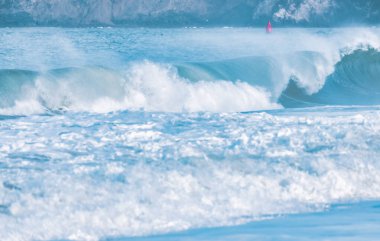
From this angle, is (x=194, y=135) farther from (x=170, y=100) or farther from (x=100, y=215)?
(x=170, y=100)

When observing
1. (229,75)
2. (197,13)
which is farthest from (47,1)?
(229,75)

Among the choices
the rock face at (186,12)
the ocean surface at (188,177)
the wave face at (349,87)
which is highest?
the ocean surface at (188,177)

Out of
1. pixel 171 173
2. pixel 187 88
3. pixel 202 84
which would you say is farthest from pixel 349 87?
pixel 171 173

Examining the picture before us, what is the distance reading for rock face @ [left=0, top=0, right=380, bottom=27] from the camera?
6012cm

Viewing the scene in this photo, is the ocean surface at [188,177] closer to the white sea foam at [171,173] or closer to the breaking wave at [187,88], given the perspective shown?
the white sea foam at [171,173]

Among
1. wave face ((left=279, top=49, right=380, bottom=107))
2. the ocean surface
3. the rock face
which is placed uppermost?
the ocean surface

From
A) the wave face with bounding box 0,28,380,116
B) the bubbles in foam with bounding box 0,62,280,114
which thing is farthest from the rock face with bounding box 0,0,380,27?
the bubbles in foam with bounding box 0,62,280,114

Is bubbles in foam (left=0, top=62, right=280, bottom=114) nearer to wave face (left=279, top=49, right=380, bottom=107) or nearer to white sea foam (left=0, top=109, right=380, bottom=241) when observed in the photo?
wave face (left=279, top=49, right=380, bottom=107)

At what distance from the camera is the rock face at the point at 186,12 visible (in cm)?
6012

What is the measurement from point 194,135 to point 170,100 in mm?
4318

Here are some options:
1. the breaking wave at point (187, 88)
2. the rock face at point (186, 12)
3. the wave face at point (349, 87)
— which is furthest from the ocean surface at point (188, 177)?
the rock face at point (186, 12)

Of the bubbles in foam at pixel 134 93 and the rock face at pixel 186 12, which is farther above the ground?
the bubbles in foam at pixel 134 93

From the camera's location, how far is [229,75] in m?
13.6

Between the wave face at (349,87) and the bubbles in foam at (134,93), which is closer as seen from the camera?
the bubbles in foam at (134,93)
